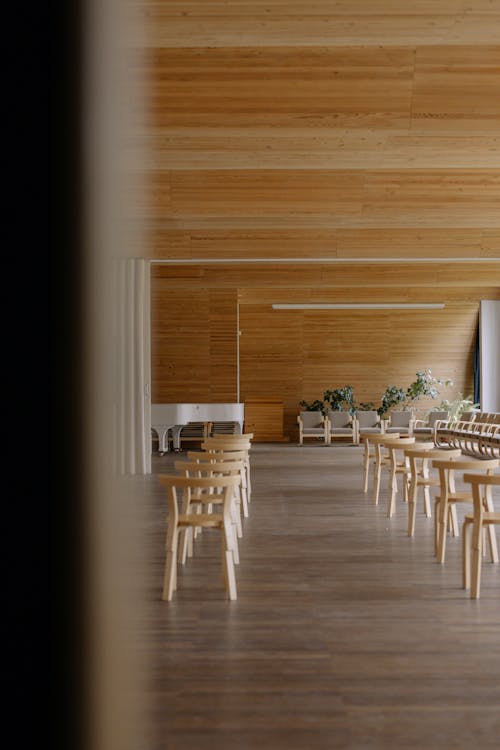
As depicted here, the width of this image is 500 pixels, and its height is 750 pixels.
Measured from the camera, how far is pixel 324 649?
371 cm

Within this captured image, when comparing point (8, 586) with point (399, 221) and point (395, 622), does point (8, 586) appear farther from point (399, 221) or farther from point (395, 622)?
point (399, 221)

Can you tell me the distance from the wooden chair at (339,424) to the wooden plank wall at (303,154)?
2821 millimetres

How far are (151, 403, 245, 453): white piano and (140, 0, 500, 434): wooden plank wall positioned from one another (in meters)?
1.65

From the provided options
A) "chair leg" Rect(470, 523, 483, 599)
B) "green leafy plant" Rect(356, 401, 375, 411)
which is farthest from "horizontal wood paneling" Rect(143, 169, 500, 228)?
"green leafy plant" Rect(356, 401, 375, 411)

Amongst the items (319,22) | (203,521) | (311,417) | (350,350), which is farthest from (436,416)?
(203,521)

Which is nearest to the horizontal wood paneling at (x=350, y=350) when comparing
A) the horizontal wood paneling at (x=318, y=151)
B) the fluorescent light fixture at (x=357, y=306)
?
the fluorescent light fixture at (x=357, y=306)

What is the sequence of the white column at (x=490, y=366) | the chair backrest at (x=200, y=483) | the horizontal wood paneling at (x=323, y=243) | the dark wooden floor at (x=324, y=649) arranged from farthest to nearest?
the white column at (x=490, y=366), the horizontal wood paneling at (x=323, y=243), the chair backrest at (x=200, y=483), the dark wooden floor at (x=324, y=649)

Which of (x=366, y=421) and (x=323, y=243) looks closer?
(x=323, y=243)

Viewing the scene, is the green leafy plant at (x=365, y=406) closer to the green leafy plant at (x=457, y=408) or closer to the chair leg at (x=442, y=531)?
the green leafy plant at (x=457, y=408)

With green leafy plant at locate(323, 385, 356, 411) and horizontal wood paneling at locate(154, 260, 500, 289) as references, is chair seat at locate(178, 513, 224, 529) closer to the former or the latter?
horizontal wood paneling at locate(154, 260, 500, 289)

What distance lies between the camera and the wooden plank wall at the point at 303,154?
22.1 ft

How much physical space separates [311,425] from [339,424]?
814mm

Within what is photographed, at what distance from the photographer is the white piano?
14.0 metres

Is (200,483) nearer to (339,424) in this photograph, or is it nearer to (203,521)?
(203,521)
